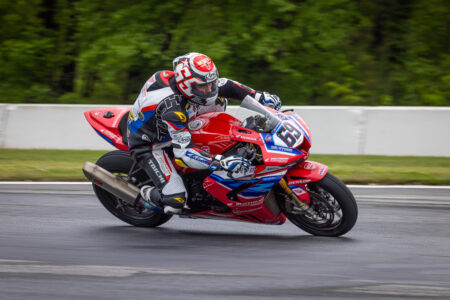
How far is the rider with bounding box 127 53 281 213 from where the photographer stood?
5.29 m

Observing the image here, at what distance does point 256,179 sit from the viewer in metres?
5.42

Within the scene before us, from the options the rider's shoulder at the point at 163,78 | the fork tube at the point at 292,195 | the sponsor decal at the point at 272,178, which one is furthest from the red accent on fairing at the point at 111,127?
the fork tube at the point at 292,195

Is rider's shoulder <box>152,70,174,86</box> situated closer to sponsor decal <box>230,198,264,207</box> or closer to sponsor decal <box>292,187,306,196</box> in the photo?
sponsor decal <box>230,198,264,207</box>

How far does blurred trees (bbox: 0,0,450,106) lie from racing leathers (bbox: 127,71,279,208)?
818cm

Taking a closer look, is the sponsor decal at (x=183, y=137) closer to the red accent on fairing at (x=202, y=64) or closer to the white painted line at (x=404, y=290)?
the red accent on fairing at (x=202, y=64)

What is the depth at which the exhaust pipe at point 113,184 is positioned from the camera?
5.97 metres

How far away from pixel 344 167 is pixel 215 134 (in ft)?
13.8

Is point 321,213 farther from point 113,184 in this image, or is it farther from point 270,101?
point 113,184

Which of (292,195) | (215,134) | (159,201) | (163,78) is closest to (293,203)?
(292,195)

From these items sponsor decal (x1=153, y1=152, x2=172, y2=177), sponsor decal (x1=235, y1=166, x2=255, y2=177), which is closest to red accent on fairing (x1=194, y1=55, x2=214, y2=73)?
sponsor decal (x1=235, y1=166, x2=255, y2=177)

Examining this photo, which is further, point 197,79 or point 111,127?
point 111,127

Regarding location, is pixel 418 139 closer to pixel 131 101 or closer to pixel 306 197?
pixel 306 197

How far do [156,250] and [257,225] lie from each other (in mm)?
1281

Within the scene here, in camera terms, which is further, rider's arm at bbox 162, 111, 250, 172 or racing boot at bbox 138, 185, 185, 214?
racing boot at bbox 138, 185, 185, 214
